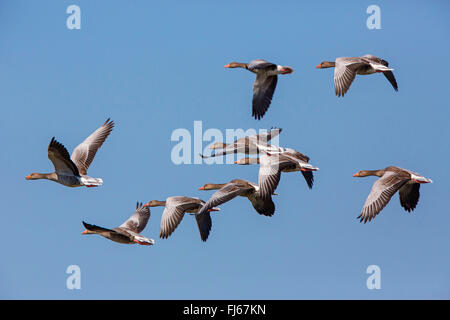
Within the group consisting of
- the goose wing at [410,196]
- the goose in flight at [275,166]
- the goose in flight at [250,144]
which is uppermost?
the goose in flight at [250,144]

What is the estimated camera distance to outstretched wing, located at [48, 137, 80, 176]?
63.1ft

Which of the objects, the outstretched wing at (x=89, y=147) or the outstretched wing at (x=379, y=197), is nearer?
the outstretched wing at (x=379, y=197)

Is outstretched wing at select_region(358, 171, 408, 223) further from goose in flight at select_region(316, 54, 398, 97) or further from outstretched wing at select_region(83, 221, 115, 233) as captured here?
outstretched wing at select_region(83, 221, 115, 233)

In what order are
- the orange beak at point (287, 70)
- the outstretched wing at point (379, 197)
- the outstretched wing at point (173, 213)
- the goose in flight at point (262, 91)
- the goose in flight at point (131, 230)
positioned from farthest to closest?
the goose in flight at point (262, 91), the orange beak at point (287, 70), the outstretched wing at point (173, 213), the goose in flight at point (131, 230), the outstretched wing at point (379, 197)

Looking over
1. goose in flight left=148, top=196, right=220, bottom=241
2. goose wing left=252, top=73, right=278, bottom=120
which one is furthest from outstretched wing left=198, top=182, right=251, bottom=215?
goose wing left=252, top=73, right=278, bottom=120

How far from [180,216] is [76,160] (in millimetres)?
3313

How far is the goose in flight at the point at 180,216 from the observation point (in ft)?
66.4

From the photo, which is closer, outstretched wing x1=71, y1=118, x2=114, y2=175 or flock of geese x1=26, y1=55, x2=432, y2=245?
flock of geese x1=26, y1=55, x2=432, y2=245

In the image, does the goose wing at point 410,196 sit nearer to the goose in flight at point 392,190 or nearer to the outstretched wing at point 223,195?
the goose in flight at point 392,190

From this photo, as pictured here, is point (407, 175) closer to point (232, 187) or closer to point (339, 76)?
point (339, 76)

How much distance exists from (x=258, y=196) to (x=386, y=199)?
3.05 meters

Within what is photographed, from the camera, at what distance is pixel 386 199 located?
18.7 meters

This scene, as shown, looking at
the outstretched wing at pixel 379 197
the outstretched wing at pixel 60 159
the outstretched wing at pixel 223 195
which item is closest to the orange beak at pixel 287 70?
the outstretched wing at pixel 223 195
